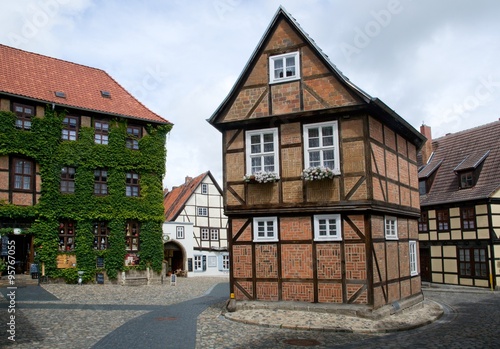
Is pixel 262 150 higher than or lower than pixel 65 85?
lower

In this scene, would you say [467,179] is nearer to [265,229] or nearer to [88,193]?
[265,229]

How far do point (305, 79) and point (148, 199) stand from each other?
1712cm

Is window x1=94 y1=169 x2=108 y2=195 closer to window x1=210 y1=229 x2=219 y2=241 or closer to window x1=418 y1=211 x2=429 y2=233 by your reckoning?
window x1=210 y1=229 x2=219 y2=241

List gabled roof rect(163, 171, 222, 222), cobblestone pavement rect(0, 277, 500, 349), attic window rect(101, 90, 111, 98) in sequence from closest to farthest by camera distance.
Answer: cobblestone pavement rect(0, 277, 500, 349), attic window rect(101, 90, 111, 98), gabled roof rect(163, 171, 222, 222)

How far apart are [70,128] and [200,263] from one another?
18.2 meters

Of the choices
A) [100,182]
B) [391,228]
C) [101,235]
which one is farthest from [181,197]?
[391,228]

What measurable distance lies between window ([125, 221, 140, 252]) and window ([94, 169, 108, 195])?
2.51 m

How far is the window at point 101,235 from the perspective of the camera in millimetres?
29297

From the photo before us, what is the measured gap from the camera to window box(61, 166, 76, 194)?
2844 cm

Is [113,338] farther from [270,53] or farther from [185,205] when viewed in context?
[185,205]

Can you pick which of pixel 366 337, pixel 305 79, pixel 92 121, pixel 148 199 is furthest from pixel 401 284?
pixel 92 121

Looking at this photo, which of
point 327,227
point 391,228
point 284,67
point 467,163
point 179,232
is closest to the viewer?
point 327,227

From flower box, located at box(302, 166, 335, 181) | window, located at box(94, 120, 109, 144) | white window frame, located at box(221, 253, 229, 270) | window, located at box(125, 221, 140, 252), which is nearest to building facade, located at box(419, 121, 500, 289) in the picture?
flower box, located at box(302, 166, 335, 181)

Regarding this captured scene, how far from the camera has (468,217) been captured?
28875 mm
